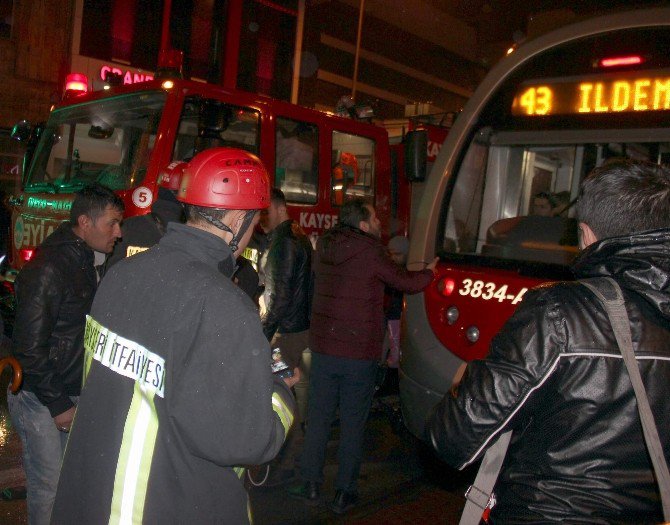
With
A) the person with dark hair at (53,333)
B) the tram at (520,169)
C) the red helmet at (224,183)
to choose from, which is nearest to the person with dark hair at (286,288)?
the tram at (520,169)

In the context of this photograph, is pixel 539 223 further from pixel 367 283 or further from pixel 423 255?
pixel 367 283

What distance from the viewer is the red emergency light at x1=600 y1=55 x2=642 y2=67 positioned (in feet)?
12.5

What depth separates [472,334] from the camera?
3.98 m

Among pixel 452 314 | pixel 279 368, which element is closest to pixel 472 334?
pixel 452 314

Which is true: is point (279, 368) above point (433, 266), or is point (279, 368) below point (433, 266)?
below

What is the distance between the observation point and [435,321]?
4211 mm

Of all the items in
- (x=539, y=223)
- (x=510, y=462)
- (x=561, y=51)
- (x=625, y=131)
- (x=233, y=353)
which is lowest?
(x=510, y=462)

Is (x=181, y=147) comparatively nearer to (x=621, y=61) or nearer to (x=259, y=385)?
(x=621, y=61)

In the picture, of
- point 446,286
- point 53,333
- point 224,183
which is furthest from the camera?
point 446,286

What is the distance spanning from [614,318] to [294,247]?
3.33m

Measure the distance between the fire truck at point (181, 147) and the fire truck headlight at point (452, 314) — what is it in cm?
127

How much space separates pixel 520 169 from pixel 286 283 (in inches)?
72.9

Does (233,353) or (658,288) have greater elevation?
(658,288)

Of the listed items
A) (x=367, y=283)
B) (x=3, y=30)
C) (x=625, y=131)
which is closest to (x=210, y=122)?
(x=367, y=283)
